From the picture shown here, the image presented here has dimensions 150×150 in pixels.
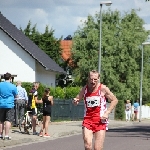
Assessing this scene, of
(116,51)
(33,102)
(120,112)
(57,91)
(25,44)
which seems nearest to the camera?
(33,102)

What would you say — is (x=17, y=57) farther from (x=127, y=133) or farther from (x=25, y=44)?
(x=127, y=133)

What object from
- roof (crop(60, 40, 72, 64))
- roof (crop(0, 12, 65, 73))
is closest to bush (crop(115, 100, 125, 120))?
roof (crop(0, 12, 65, 73))

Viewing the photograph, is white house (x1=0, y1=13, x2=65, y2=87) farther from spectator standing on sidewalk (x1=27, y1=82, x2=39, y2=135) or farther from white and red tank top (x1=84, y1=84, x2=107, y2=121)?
white and red tank top (x1=84, y1=84, x2=107, y2=121)

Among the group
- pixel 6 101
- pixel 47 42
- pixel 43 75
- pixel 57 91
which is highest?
pixel 47 42

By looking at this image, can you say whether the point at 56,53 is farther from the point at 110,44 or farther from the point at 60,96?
the point at 60,96

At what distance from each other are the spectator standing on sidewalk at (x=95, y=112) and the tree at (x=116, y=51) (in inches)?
2180

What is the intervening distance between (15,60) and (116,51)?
26.2 meters

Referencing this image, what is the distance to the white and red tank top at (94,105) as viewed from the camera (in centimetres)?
1120

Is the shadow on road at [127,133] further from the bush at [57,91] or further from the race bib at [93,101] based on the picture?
the race bib at [93,101]

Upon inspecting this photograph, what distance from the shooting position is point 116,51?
221 feet

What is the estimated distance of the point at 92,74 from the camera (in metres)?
11.0

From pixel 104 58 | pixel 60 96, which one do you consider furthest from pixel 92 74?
pixel 104 58

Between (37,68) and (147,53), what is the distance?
88.1ft

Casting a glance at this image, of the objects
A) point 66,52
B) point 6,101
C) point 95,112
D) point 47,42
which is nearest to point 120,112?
point 47,42
